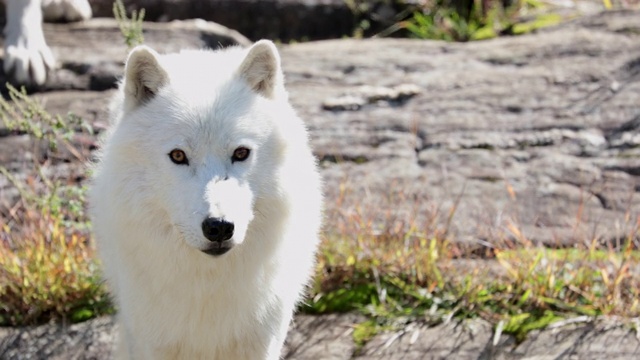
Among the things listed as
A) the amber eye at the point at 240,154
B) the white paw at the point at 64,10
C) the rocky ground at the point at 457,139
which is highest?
the white paw at the point at 64,10

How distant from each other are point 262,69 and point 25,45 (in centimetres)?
369

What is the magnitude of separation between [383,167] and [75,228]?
2289mm

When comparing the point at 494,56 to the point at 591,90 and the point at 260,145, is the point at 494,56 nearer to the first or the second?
the point at 591,90

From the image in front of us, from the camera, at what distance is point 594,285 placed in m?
5.47

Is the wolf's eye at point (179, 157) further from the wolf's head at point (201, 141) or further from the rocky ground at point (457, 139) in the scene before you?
the rocky ground at point (457, 139)

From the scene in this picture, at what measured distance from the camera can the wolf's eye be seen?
12.2ft

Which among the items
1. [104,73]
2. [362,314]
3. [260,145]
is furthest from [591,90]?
[260,145]

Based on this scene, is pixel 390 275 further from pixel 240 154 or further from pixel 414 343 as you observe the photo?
pixel 240 154

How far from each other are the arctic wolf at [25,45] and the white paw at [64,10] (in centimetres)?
56

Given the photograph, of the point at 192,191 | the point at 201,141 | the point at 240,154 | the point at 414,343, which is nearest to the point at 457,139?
the point at 414,343

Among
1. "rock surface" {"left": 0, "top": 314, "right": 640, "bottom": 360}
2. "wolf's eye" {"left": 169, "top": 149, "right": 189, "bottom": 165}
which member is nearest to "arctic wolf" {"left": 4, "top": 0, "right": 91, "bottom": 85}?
"rock surface" {"left": 0, "top": 314, "right": 640, "bottom": 360}

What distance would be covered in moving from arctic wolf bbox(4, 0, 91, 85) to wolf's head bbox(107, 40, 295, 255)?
127 inches

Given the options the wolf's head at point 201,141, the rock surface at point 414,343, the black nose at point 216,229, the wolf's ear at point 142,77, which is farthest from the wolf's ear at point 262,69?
the rock surface at point 414,343

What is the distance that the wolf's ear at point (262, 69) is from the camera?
13.0 ft
